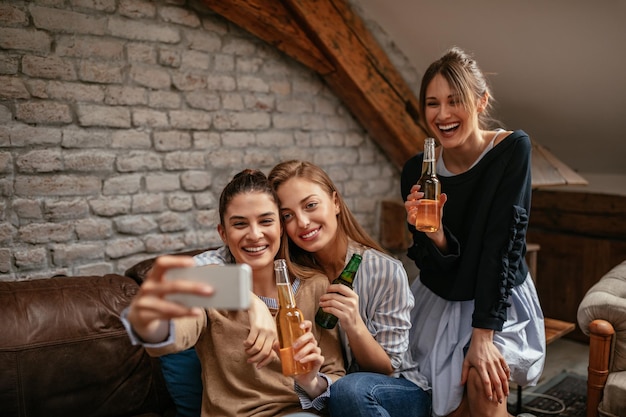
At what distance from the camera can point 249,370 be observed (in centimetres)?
190

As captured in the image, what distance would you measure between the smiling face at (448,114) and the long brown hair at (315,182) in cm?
47

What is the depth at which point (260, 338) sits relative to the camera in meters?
1.68

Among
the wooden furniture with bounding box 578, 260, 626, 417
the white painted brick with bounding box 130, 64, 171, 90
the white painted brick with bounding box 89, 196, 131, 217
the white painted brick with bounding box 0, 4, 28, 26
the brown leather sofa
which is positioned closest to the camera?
the brown leather sofa

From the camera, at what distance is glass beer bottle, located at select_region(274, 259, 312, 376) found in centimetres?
167

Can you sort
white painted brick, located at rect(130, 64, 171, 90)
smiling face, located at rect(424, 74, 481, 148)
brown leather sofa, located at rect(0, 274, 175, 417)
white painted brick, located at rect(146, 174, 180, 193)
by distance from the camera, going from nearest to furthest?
1. brown leather sofa, located at rect(0, 274, 175, 417)
2. smiling face, located at rect(424, 74, 481, 148)
3. white painted brick, located at rect(130, 64, 171, 90)
4. white painted brick, located at rect(146, 174, 180, 193)

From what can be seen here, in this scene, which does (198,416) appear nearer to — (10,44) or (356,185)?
(10,44)

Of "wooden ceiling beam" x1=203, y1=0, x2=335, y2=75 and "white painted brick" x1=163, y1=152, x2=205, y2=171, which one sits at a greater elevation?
"wooden ceiling beam" x1=203, y1=0, x2=335, y2=75

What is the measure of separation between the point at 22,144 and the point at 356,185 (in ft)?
7.26

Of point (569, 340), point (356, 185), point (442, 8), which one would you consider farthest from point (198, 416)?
point (569, 340)

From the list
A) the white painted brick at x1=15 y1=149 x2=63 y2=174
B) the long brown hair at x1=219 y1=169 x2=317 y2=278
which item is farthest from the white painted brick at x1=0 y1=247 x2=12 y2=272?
the long brown hair at x1=219 y1=169 x2=317 y2=278

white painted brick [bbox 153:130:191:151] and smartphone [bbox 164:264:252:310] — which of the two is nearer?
smartphone [bbox 164:264:252:310]

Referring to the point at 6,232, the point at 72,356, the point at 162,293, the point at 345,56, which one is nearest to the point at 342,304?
the point at 162,293

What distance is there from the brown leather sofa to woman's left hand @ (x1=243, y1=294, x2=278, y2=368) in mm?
784

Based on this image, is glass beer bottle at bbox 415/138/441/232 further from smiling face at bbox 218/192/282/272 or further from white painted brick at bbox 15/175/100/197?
white painted brick at bbox 15/175/100/197
